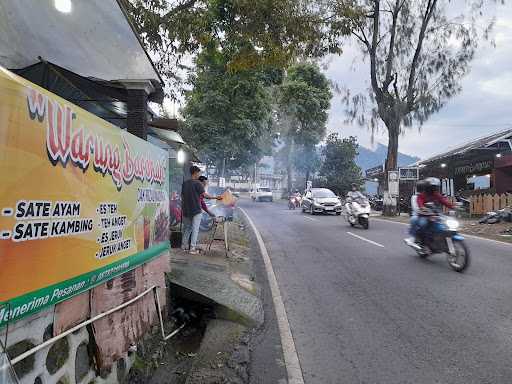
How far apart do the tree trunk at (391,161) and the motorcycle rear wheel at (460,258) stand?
54.6 feet

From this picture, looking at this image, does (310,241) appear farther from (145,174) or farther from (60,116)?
(60,116)

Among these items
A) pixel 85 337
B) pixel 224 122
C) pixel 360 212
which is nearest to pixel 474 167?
pixel 224 122

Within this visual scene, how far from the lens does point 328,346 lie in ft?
14.9

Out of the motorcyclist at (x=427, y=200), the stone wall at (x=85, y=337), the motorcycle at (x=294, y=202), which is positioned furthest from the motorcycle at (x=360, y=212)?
the motorcycle at (x=294, y=202)

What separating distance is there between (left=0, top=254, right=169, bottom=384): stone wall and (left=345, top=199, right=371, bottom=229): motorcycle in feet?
40.0

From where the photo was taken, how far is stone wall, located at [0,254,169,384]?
2619 millimetres

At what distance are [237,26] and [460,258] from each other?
21.1 ft

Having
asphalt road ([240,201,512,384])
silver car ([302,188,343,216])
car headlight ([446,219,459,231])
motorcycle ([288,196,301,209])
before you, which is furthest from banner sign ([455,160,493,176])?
car headlight ([446,219,459,231])

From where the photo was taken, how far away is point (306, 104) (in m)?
41.5

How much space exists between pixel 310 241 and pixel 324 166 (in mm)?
37162

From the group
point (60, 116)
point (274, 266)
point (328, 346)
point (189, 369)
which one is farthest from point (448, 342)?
point (274, 266)

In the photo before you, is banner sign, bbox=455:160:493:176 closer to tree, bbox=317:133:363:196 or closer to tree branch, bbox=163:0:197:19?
tree, bbox=317:133:363:196

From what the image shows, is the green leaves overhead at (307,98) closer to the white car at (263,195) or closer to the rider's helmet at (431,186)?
the white car at (263,195)

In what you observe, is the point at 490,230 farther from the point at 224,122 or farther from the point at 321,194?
the point at 224,122
